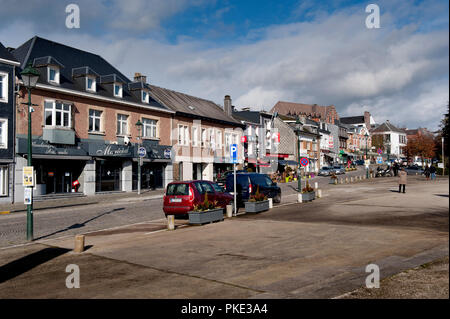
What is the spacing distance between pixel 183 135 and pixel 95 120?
10.5 m

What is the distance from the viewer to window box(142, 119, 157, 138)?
35.1 m

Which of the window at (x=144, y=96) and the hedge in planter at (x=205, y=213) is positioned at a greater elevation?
the window at (x=144, y=96)

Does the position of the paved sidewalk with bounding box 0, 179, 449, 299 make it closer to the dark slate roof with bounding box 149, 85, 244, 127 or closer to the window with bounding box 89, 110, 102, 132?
the window with bounding box 89, 110, 102, 132

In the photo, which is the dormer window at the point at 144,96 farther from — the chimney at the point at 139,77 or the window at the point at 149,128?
the chimney at the point at 139,77

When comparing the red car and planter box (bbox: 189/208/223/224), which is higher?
the red car

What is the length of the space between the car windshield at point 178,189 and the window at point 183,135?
22786 millimetres

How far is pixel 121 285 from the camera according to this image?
6973 mm

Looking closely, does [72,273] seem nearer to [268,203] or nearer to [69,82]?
[268,203]

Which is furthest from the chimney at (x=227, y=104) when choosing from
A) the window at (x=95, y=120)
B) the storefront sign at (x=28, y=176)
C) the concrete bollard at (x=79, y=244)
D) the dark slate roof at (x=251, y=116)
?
the concrete bollard at (x=79, y=244)

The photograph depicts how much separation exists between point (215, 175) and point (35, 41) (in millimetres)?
21836

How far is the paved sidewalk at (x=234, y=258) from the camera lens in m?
6.55

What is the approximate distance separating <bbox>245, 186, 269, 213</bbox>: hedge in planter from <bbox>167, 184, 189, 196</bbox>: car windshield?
10.7ft

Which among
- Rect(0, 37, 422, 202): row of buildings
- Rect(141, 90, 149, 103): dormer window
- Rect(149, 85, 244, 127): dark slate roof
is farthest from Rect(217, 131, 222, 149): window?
Rect(141, 90, 149, 103): dormer window

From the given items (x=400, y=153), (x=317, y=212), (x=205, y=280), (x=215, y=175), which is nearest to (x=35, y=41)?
(x=215, y=175)
